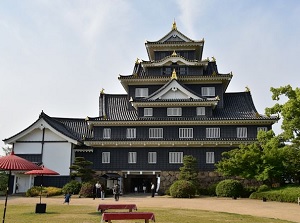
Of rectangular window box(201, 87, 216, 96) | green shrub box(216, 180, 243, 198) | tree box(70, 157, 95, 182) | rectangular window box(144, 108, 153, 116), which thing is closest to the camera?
green shrub box(216, 180, 243, 198)

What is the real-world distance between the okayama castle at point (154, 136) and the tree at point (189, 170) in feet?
6.71

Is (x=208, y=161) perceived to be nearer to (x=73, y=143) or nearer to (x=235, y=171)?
(x=235, y=171)

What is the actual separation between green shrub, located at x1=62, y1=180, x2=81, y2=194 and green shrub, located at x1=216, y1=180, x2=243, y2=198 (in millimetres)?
14099

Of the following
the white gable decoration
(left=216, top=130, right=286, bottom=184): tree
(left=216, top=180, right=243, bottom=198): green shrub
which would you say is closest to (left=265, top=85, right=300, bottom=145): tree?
(left=216, top=130, right=286, bottom=184): tree

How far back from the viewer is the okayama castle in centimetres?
3944

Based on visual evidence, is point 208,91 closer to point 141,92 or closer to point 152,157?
point 141,92

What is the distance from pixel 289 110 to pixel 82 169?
21178mm

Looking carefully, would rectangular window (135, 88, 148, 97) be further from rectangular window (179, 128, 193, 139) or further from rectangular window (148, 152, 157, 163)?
rectangular window (148, 152, 157, 163)

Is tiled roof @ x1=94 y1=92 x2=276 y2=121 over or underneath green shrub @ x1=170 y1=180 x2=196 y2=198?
over

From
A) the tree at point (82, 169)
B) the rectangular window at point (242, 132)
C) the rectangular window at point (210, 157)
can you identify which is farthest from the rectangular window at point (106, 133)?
the rectangular window at point (242, 132)

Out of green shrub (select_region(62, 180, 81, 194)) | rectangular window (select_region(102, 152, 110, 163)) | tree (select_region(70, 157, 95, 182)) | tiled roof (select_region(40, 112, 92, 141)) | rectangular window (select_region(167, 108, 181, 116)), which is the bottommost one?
green shrub (select_region(62, 180, 81, 194))

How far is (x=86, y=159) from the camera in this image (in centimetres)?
4112

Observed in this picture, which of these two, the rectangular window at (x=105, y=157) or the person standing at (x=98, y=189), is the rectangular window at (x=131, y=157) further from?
the person standing at (x=98, y=189)

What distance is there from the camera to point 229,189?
108ft
